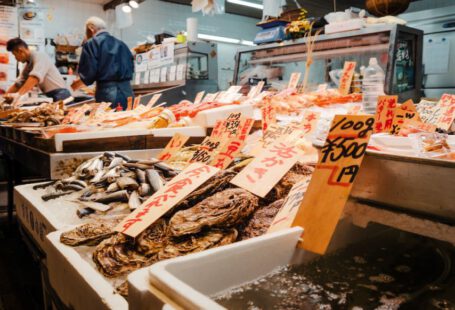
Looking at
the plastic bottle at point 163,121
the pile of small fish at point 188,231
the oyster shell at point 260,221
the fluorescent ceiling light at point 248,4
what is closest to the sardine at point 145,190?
the pile of small fish at point 188,231

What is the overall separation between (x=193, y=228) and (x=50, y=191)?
1.34 m

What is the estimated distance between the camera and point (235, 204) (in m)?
1.38

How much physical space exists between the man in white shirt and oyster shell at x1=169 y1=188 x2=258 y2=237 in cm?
635

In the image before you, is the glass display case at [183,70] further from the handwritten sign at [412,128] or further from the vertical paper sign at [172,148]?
the handwritten sign at [412,128]

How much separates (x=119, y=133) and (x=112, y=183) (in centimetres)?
95

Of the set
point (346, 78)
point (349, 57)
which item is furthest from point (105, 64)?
point (346, 78)

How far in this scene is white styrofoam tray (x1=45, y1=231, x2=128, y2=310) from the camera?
1.09 m

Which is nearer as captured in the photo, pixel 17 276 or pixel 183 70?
pixel 17 276

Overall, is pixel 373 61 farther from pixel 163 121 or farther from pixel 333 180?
pixel 333 180

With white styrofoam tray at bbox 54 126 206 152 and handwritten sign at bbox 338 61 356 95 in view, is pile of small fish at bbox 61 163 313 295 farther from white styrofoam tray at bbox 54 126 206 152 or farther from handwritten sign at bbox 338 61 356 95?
handwritten sign at bbox 338 61 356 95

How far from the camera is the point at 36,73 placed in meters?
6.84

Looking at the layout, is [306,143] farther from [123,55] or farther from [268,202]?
[123,55]

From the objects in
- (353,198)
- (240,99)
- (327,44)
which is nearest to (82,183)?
(353,198)

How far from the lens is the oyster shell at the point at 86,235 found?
1.41m
